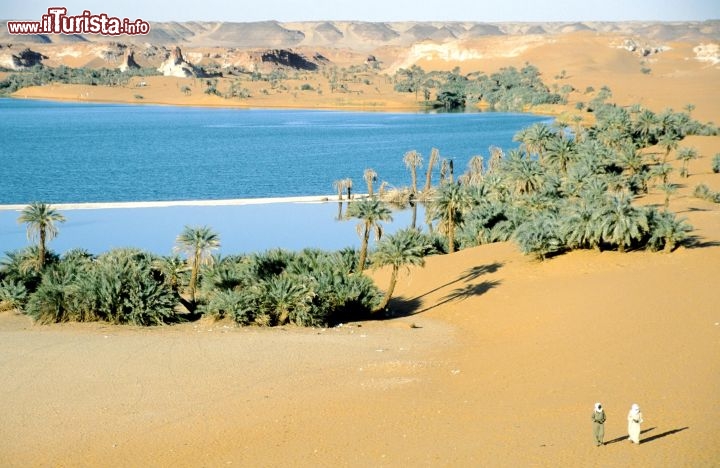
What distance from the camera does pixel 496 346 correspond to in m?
18.8

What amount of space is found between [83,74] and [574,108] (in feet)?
331

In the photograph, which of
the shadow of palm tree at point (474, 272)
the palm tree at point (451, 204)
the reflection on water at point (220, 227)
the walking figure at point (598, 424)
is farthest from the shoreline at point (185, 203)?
the walking figure at point (598, 424)

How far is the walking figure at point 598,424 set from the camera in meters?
11.7

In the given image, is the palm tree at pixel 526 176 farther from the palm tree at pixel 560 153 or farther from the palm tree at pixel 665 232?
the palm tree at pixel 665 232

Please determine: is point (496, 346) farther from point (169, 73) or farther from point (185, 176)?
point (169, 73)

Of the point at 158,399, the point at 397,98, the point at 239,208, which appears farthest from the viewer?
the point at 397,98

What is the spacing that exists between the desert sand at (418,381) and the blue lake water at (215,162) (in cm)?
1510

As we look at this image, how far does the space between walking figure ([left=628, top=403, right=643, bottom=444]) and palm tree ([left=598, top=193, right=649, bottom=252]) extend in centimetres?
1286

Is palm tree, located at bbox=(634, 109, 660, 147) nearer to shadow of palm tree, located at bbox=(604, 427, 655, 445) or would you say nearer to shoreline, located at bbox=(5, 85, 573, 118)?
shoreline, located at bbox=(5, 85, 573, 118)

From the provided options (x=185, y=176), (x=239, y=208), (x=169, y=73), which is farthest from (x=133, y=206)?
(x=169, y=73)

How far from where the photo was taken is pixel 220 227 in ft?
133

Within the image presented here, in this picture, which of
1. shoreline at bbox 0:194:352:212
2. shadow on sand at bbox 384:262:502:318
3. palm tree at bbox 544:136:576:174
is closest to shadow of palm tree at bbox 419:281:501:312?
shadow on sand at bbox 384:262:502:318

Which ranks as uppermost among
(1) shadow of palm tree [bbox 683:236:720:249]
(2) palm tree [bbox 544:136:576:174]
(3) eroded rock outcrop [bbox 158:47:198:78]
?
(3) eroded rock outcrop [bbox 158:47:198:78]

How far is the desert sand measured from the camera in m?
12.6
